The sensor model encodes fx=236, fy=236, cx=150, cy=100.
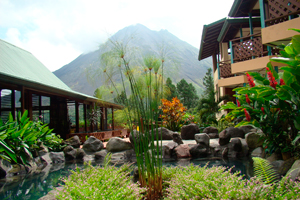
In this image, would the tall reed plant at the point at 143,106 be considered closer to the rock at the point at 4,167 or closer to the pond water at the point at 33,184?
the pond water at the point at 33,184

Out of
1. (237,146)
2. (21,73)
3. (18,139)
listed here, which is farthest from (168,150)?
A: (21,73)

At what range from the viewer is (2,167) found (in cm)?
539

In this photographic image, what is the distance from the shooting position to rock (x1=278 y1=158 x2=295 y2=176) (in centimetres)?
395

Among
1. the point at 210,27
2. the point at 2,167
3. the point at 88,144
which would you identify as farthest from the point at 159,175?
the point at 210,27

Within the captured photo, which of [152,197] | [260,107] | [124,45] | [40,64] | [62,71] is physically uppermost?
[62,71]

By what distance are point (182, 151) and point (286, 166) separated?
12.1 ft

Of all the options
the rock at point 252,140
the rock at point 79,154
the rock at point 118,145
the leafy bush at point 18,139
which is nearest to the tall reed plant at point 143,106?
the leafy bush at point 18,139

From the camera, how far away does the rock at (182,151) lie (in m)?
7.36

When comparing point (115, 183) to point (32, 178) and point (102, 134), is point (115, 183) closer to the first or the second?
point (32, 178)

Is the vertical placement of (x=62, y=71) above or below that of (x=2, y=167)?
above

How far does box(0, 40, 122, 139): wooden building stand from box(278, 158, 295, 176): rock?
682cm

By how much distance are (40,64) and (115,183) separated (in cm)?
1110

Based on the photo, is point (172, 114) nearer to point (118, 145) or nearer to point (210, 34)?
point (118, 145)

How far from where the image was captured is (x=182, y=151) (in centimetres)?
744
